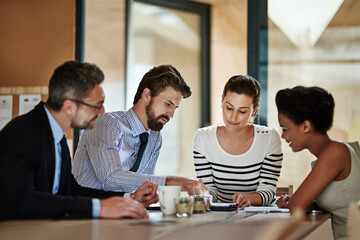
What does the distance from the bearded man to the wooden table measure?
0.87 m

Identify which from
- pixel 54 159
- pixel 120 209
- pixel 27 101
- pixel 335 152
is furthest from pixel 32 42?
pixel 335 152

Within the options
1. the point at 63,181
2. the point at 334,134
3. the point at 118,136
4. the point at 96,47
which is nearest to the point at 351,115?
the point at 334,134

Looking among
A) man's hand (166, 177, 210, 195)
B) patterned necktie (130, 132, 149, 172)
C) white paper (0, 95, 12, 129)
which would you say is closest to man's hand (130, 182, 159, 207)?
man's hand (166, 177, 210, 195)

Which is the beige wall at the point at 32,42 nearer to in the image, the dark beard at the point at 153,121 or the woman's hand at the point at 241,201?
the dark beard at the point at 153,121

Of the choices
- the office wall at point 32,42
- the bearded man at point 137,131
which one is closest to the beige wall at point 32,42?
the office wall at point 32,42

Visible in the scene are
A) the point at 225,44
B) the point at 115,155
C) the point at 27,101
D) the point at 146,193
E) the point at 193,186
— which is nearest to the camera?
the point at 146,193

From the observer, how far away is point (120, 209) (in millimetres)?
1951

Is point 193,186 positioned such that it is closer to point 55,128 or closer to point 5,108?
point 55,128

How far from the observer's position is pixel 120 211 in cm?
195

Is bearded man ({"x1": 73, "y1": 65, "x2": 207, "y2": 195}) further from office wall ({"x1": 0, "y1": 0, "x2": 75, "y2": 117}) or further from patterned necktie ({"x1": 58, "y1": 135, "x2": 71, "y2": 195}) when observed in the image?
office wall ({"x1": 0, "y1": 0, "x2": 75, "y2": 117})

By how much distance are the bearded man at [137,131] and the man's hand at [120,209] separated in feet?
2.58

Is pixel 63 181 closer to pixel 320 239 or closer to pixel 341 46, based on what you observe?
pixel 320 239

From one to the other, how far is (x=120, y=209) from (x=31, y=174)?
34 centimetres

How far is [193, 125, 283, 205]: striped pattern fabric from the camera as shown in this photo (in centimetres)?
297
